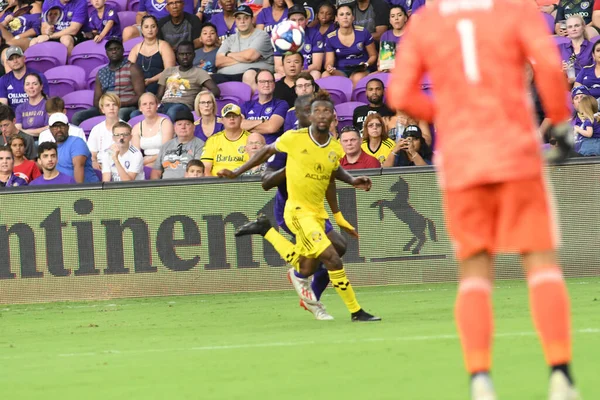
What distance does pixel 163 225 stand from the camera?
1345 cm

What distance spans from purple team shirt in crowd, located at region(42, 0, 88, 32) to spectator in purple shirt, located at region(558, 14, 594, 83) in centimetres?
790

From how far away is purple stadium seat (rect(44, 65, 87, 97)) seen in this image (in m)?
17.9

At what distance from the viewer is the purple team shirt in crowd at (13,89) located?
17234 millimetres

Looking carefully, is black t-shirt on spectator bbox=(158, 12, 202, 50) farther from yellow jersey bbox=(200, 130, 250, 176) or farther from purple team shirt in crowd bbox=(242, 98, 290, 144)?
yellow jersey bbox=(200, 130, 250, 176)

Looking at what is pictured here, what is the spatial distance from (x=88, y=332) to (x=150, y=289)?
11.7ft

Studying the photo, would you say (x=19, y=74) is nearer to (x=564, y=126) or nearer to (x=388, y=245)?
(x=388, y=245)

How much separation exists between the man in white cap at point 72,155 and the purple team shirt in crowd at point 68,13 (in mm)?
3969

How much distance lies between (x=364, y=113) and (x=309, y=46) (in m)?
2.14

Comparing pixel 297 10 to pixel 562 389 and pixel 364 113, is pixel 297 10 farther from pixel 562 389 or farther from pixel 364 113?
pixel 562 389

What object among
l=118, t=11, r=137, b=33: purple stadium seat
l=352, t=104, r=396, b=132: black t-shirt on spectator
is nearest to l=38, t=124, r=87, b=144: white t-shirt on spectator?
l=352, t=104, r=396, b=132: black t-shirt on spectator

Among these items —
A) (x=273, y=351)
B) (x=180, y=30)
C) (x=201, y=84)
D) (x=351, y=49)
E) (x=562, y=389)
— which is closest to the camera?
(x=562, y=389)

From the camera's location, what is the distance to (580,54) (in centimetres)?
1490

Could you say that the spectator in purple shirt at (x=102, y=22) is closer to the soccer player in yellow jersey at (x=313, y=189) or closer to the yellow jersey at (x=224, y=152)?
the yellow jersey at (x=224, y=152)

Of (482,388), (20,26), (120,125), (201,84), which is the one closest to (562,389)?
(482,388)
